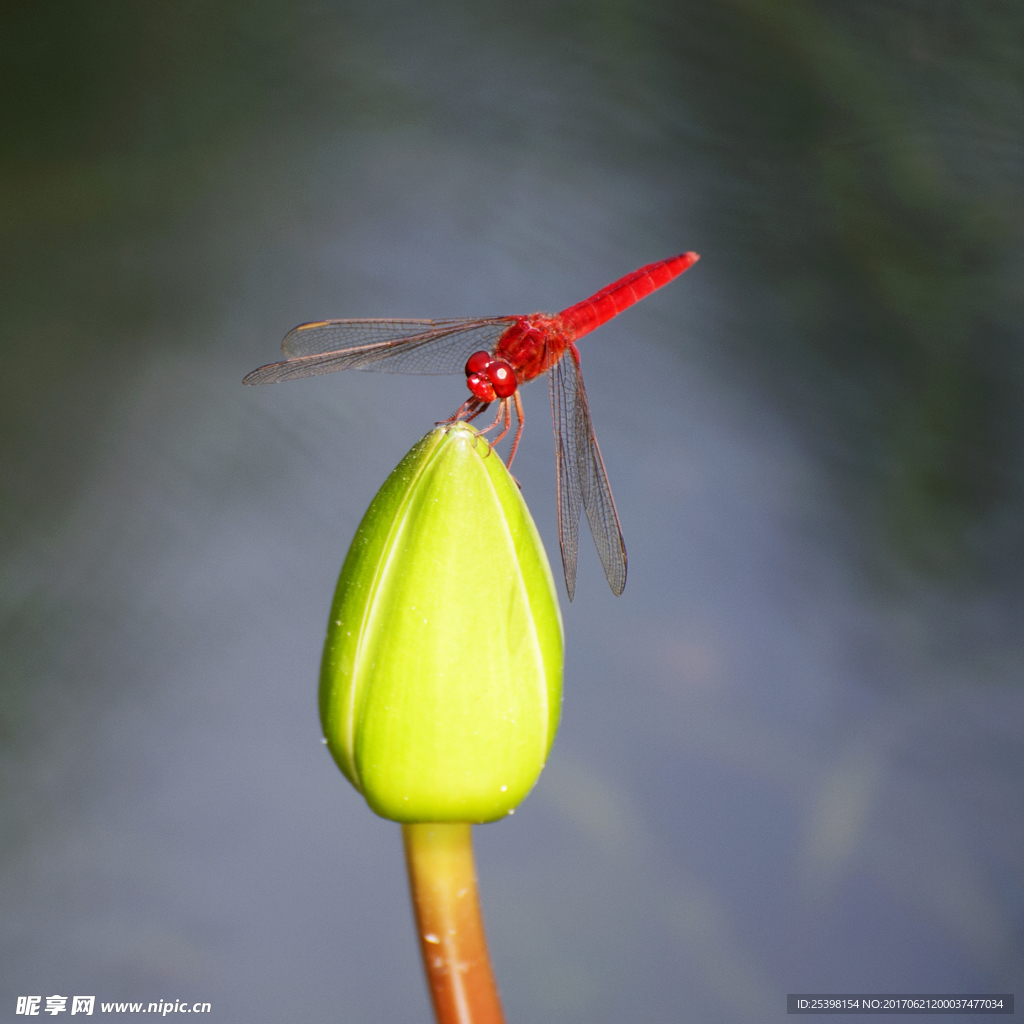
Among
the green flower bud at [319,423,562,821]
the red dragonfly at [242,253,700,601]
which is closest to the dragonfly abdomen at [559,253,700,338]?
the red dragonfly at [242,253,700,601]

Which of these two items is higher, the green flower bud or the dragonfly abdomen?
the dragonfly abdomen

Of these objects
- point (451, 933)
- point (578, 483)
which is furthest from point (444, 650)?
point (578, 483)

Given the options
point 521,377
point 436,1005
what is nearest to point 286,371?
point 521,377

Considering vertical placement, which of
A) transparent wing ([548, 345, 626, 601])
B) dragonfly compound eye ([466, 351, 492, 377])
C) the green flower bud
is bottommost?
the green flower bud

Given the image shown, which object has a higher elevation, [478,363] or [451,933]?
[478,363]

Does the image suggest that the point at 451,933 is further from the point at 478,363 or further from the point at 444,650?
the point at 478,363

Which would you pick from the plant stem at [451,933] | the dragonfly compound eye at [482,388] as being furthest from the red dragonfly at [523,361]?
the plant stem at [451,933]

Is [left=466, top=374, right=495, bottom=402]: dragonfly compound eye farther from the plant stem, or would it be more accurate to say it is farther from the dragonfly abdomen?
the plant stem
